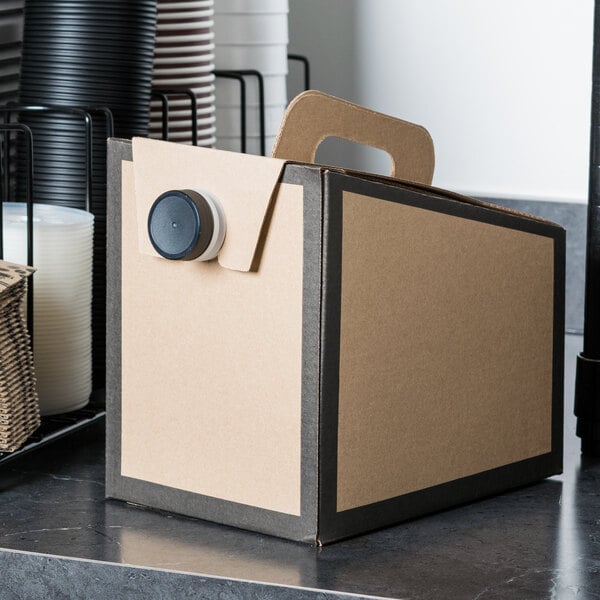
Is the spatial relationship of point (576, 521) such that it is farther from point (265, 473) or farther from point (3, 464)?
point (3, 464)

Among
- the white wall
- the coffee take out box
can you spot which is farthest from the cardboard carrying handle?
the white wall

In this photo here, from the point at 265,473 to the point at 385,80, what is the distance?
1171 millimetres

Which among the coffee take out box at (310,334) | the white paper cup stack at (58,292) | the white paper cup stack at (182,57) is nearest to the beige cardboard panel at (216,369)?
the coffee take out box at (310,334)

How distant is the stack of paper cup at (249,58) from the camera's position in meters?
1.76

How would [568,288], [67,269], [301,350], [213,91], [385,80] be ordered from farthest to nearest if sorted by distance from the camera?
[385,80], [568,288], [213,91], [67,269], [301,350]

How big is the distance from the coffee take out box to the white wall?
0.84 meters

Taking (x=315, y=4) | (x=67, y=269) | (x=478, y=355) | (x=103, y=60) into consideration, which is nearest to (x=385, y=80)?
(x=315, y=4)

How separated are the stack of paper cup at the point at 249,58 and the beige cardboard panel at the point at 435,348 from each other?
780mm

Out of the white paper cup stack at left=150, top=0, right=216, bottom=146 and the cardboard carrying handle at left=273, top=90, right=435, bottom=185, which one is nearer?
the cardboard carrying handle at left=273, top=90, right=435, bottom=185

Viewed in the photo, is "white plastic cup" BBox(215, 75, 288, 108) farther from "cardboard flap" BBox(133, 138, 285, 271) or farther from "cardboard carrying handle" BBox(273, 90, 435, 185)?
"cardboard flap" BBox(133, 138, 285, 271)

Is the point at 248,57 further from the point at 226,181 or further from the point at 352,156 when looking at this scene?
the point at 226,181

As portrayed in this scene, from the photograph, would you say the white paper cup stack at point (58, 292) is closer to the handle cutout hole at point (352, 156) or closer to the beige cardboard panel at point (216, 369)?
the beige cardboard panel at point (216, 369)

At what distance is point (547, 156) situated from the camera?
190 cm

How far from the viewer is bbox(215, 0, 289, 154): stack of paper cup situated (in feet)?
5.79
